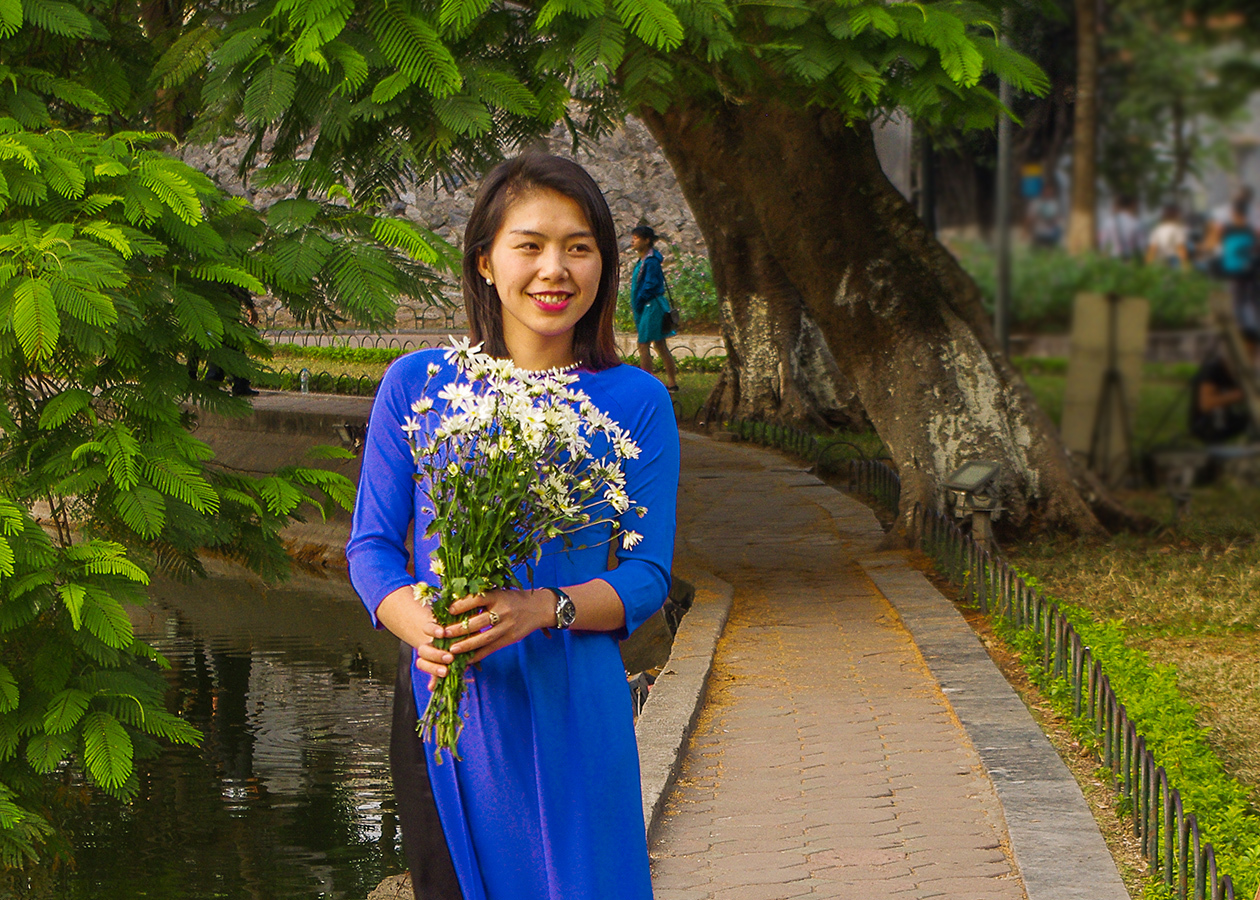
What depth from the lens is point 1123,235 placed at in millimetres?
1519

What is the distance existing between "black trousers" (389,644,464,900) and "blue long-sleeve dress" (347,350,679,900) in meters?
0.02

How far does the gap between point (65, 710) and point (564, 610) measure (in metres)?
3.42

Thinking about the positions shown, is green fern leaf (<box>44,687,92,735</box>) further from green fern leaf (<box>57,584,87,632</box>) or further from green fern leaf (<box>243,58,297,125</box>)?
green fern leaf (<box>243,58,297,125</box>)

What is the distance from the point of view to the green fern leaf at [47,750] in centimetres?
482

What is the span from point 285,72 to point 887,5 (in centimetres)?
263

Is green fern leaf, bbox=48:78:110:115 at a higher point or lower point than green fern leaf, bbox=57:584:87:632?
higher

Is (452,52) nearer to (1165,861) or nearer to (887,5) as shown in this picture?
(887,5)

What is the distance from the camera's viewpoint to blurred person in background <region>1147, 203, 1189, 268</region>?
4.78 feet

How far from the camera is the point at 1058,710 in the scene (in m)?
5.64

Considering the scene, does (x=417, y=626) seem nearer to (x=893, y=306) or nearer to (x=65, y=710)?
(x=65, y=710)

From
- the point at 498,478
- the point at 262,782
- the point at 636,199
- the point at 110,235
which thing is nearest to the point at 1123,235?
the point at 498,478

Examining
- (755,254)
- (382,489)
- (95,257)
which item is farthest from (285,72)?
(755,254)

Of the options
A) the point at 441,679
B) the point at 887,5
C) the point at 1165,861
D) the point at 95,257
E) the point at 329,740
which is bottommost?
the point at 329,740

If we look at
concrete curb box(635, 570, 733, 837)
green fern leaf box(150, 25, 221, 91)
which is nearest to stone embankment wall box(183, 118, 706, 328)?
concrete curb box(635, 570, 733, 837)
